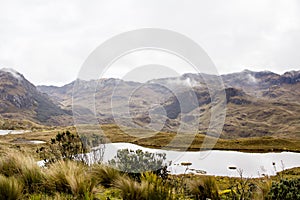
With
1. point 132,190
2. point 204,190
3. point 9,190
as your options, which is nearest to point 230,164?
point 204,190

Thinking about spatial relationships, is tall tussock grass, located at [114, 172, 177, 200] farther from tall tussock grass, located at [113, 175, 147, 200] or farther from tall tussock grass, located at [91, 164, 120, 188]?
tall tussock grass, located at [91, 164, 120, 188]

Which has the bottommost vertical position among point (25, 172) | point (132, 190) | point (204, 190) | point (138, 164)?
point (204, 190)

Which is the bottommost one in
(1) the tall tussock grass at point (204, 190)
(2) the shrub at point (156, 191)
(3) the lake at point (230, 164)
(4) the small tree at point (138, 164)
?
(3) the lake at point (230, 164)

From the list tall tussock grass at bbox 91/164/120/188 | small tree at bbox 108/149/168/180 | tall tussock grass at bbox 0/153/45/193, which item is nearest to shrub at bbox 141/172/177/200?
tall tussock grass at bbox 91/164/120/188

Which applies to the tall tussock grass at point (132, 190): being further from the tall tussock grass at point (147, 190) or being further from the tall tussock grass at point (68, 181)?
the tall tussock grass at point (68, 181)

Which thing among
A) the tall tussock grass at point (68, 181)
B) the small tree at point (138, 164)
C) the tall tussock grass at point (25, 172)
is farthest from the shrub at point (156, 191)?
the tall tussock grass at point (25, 172)

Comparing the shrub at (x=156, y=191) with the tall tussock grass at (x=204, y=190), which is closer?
the shrub at (x=156, y=191)

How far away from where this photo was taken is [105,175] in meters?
9.55

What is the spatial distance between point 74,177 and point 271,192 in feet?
16.0

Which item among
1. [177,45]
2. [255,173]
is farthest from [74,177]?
[255,173]

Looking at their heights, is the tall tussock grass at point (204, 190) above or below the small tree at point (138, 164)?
below

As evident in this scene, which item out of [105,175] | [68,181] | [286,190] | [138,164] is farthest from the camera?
[138,164]

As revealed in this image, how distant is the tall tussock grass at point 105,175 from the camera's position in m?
9.42

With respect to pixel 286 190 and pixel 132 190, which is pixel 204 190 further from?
pixel 132 190
